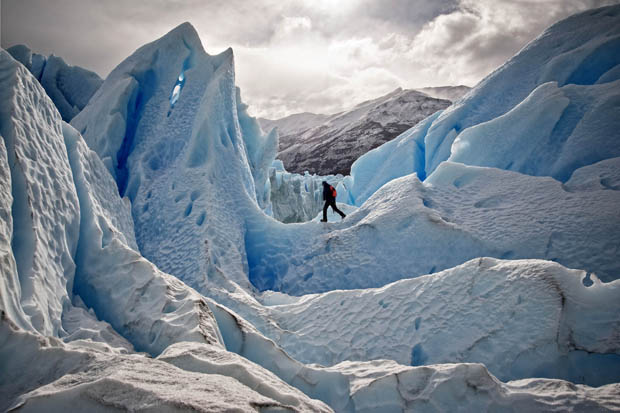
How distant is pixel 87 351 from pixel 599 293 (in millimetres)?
3335

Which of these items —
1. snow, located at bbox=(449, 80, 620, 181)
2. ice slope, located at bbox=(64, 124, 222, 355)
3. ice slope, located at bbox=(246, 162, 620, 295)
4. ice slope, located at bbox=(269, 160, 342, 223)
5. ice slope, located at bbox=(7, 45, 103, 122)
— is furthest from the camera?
ice slope, located at bbox=(269, 160, 342, 223)

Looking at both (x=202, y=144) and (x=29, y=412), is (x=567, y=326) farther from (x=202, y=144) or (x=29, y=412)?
(x=202, y=144)

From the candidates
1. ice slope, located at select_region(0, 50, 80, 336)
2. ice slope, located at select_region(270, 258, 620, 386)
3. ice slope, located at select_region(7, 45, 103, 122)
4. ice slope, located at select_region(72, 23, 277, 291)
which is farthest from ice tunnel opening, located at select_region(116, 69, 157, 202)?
ice slope, located at select_region(270, 258, 620, 386)

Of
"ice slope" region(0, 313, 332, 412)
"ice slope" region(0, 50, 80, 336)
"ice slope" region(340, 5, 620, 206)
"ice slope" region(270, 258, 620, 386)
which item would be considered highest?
"ice slope" region(340, 5, 620, 206)

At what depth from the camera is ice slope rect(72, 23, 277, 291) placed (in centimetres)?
502

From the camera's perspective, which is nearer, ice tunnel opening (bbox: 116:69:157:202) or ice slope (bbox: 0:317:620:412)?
ice slope (bbox: 0:317:620:412)

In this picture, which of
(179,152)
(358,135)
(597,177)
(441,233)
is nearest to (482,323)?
(441,233)

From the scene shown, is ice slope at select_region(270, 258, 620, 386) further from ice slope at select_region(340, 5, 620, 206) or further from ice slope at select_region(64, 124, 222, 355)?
ice slope at select_region(340, 5, 620, 206)

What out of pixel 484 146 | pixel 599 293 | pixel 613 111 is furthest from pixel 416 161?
pixel 599 293

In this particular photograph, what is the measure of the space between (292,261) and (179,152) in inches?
108

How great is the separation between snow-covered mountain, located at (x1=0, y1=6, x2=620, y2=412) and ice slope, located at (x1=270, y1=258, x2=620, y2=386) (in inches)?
0.6

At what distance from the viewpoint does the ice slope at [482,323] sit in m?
2.48

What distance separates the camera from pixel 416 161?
952 cm

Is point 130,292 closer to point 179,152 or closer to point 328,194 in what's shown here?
point 179,152
